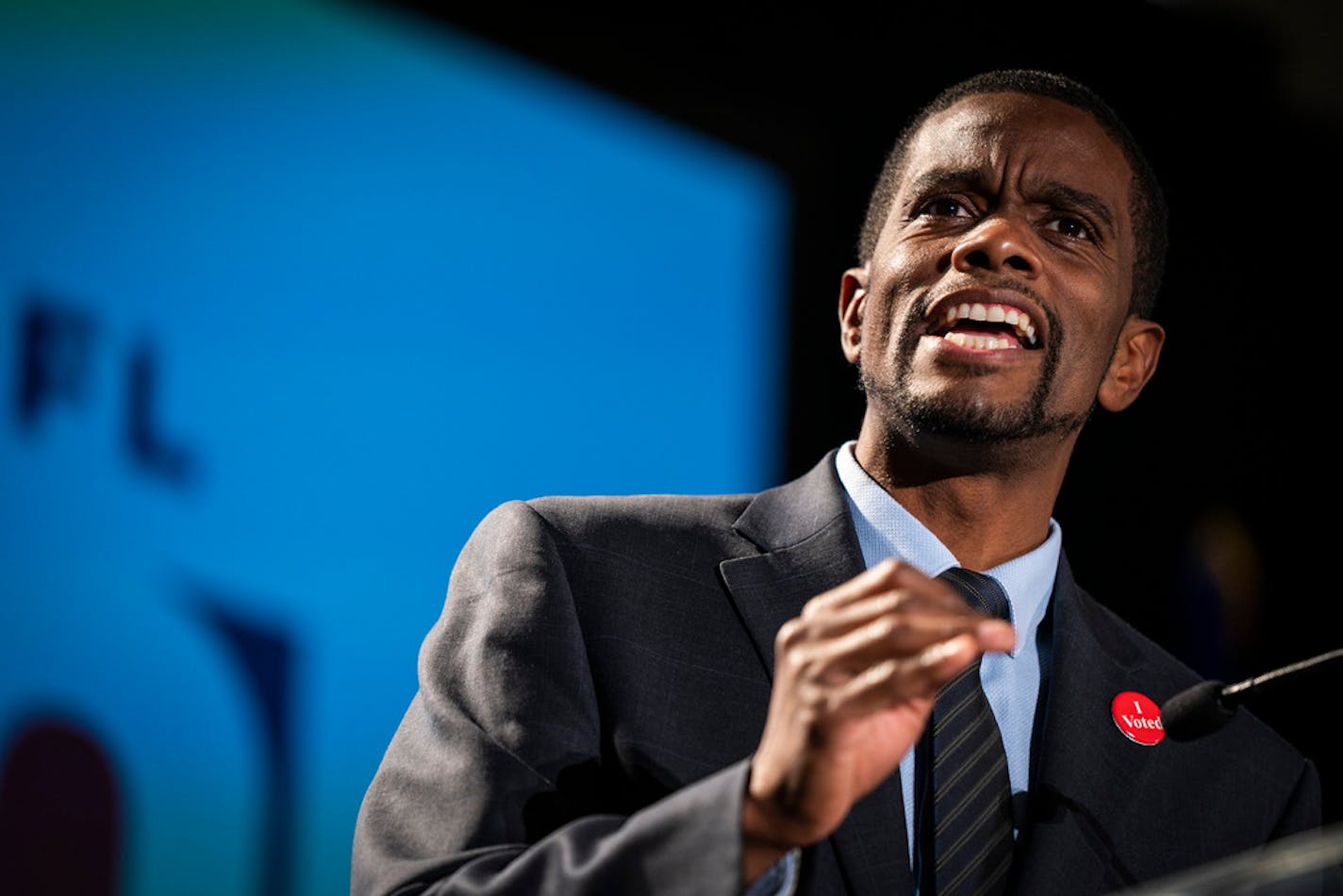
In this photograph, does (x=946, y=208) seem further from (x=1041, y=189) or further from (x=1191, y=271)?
(x=1191, y=271)

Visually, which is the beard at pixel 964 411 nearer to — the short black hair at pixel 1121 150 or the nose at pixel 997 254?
the nose at pixel 997 254

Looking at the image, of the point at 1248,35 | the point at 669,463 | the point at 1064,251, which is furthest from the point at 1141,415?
the point at 1064,251

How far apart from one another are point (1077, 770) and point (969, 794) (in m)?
0.18

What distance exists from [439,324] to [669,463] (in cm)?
57

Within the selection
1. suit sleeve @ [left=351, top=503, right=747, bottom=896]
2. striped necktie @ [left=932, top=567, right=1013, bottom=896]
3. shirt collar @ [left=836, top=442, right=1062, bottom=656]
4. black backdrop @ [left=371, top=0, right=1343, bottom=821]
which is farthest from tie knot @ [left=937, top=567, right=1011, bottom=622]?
black backdrop @ [left=371, top=0, right=1343, bottom=821]

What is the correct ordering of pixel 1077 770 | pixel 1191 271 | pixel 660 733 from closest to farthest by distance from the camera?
pixel 660 733
pixel 1077 770
pixel 1191 271

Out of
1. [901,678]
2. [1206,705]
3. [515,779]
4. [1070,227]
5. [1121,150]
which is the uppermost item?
[1121,150]

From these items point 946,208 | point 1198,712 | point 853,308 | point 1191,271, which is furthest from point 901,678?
point 1191,271

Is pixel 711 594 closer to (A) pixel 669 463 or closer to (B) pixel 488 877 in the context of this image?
(B) pixel 488 877

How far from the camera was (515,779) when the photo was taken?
1514 mm

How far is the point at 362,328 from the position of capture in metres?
2.45

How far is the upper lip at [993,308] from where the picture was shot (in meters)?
1.95

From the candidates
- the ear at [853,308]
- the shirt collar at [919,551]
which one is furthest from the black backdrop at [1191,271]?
the shirt collar at [919,551]

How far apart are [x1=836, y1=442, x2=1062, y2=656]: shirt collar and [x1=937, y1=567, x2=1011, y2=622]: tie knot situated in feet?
0.06
